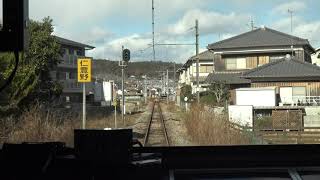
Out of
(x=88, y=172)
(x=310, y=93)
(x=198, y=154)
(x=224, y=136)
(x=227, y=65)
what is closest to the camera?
(x=88, y=172)

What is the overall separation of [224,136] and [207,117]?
2120 millimetres

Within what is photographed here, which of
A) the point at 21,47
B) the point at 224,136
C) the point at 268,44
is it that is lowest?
the point at 224,136

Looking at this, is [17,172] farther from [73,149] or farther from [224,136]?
[224,136]

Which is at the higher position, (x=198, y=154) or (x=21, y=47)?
(x=21, y=47)

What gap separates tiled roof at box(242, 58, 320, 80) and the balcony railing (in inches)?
74.3

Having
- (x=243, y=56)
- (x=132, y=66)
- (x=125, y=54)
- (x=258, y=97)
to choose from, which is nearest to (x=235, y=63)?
(x=243, y=56)

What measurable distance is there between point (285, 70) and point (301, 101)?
333 cm

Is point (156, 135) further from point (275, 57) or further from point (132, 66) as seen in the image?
point (275, 57)

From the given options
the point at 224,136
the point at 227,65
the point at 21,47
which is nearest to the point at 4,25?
the point at 21,47

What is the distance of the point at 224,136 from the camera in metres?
7.72

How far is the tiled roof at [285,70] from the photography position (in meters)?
41.0

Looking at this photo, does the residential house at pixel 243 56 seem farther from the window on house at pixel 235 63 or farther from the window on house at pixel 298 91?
the window on house at pixel 298 91

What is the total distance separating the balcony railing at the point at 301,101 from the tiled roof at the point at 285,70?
1.89 meters

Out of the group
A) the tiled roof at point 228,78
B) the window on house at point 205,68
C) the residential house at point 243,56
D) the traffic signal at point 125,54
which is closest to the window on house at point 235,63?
the residential house at point 243,56
